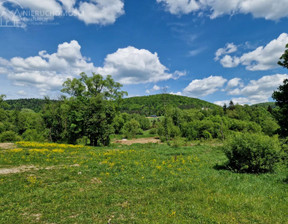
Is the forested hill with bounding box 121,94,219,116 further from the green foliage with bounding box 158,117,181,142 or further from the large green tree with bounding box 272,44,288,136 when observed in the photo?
the large green tree with bounding box 272,44,288,136

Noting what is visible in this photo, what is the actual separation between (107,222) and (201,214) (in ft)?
11.4

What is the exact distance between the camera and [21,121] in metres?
58.8

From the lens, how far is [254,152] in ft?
37.6

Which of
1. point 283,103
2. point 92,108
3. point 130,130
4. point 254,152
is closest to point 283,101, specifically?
point 283,103

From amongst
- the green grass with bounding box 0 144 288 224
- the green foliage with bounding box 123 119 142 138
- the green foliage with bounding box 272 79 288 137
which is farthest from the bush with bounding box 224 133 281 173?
the green foliage with bounding box 123 119 142 138

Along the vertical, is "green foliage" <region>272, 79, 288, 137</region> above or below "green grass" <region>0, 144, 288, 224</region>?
above

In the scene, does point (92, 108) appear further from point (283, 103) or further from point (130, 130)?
point (130, 130)

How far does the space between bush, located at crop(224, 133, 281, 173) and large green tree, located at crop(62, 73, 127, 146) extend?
22.6 meters

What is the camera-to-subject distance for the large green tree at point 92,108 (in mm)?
29312

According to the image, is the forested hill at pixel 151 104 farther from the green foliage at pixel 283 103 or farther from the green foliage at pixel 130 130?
the green foliage at pixel 283 103

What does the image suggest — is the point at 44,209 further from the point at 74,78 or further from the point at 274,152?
the point at 74,78

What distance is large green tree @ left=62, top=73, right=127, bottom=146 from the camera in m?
29.3

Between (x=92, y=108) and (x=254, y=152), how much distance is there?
2570 cm

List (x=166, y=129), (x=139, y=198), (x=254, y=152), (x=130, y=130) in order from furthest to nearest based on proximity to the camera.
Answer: (x=130, y=130)
(x=166, y=129)
(x=254, y=152)
(x=139, y=198)
